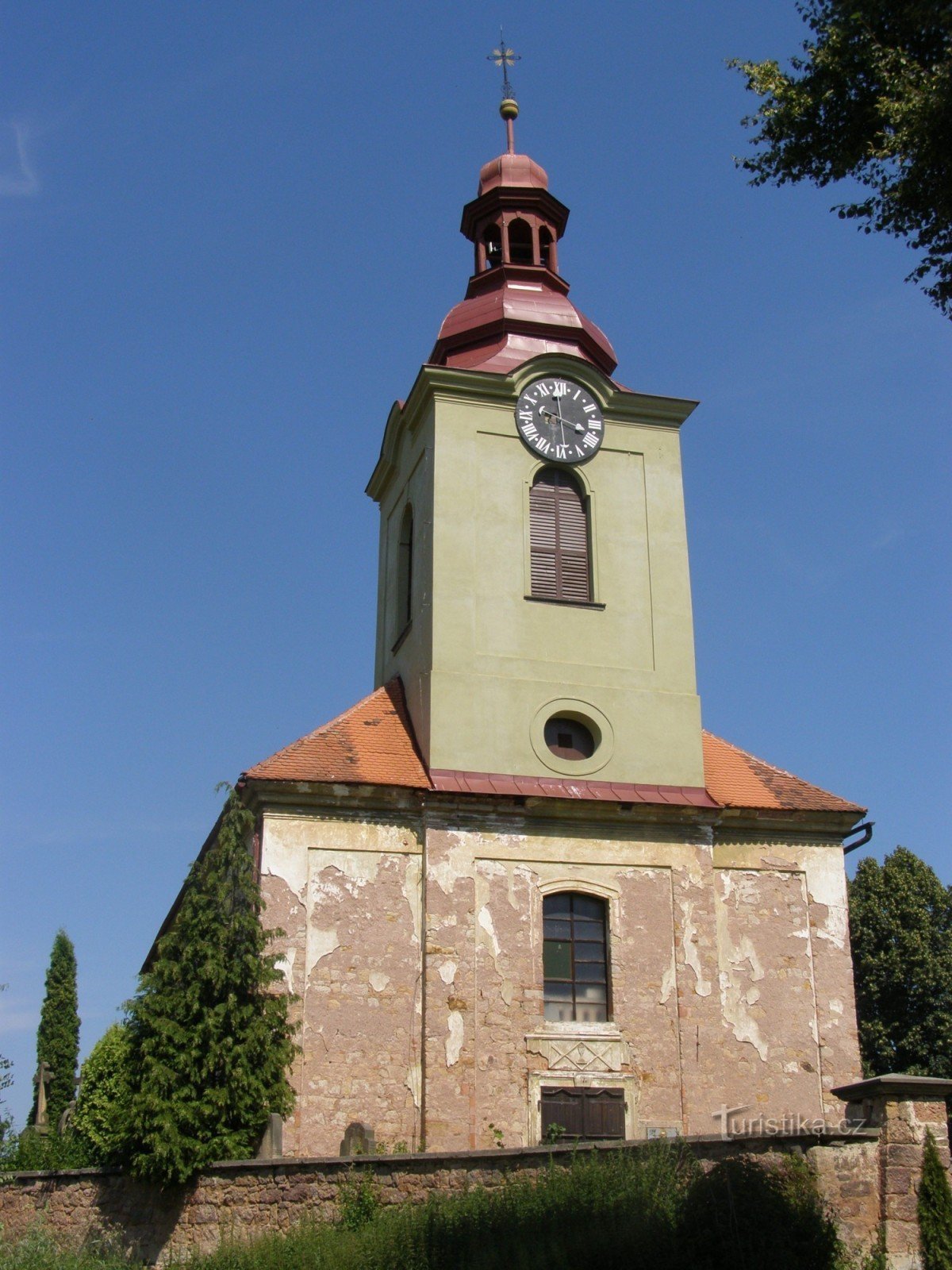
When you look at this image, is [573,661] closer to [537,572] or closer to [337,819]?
[537,572]

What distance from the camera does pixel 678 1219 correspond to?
41.3 ft

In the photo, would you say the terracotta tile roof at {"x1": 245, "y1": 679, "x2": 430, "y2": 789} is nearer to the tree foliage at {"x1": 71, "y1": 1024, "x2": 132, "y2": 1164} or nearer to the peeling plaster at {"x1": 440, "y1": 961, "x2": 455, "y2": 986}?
the peeling plaster at {"x1": 440, "y1": 961, "x2": 455, "y2": 986}

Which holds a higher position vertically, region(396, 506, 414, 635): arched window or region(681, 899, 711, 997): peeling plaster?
region(396, 506, 414, 635): arched window

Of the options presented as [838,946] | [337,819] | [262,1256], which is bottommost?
[262,1256]

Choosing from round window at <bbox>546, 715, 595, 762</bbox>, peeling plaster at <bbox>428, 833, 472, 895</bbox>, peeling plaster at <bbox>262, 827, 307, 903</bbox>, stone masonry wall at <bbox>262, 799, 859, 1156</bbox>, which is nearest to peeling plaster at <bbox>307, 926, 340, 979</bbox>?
stone masonry wall at <bbox>262, 799, 859, 1156</bbox>

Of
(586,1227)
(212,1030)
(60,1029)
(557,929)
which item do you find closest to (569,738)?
(557,929)

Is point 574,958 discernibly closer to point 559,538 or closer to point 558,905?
point 558,905

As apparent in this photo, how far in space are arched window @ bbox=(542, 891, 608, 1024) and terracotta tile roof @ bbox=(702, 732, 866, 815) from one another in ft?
9.39

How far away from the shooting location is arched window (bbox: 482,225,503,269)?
2794 centimetres

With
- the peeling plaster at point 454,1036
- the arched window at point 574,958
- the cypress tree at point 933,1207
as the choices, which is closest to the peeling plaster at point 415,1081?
the peeling plaster at point 454,1036

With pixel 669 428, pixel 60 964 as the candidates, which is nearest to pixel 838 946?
pixel 669 428

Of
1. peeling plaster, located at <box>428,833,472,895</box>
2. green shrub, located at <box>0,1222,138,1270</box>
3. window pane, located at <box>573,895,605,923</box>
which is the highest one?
peeling plaster, located at <box>428,833,472,895</box>

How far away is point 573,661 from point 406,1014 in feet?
20.3

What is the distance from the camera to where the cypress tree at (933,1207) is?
43.4 ft
